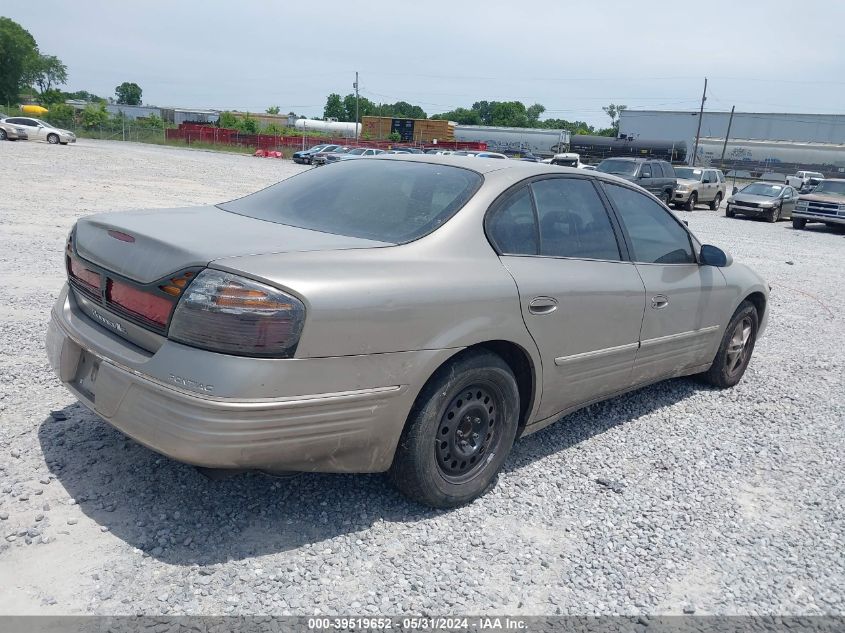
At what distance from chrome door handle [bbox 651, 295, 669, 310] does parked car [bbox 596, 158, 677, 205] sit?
18071mm

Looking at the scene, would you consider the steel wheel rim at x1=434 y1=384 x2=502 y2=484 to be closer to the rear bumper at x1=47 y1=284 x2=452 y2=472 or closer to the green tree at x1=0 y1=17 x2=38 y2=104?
the rear bumper at x1=47 y1=284 x2=452 y2=472

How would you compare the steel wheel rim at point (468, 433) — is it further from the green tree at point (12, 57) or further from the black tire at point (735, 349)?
the green tree at point (12, 57)

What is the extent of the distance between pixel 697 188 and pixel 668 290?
943 inches

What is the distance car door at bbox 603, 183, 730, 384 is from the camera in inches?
169

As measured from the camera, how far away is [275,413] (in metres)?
2.59

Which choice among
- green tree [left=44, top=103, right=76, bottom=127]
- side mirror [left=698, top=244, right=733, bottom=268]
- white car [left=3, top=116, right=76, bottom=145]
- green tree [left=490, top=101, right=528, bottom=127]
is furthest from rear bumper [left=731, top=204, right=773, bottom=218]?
green tree [left=490, top=101, right=528, bottom=127]

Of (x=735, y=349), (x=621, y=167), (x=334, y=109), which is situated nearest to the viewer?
(x=735, y=349)

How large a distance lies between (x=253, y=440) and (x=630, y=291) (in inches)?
95.6

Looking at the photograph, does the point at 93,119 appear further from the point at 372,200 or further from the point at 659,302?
the point at 659,302

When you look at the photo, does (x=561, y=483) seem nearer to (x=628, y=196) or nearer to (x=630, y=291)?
(x=630, y=291)

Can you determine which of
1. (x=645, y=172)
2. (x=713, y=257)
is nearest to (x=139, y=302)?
(x=713, y=257)

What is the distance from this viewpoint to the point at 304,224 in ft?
11.2

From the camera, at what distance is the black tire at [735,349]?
5.32 m

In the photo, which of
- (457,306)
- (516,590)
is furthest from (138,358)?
(516,590)
